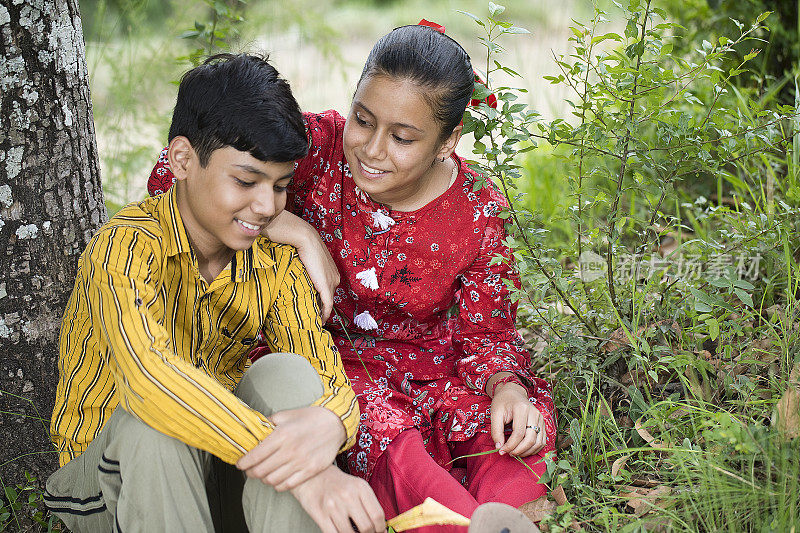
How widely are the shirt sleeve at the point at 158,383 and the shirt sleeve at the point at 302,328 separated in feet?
0.95

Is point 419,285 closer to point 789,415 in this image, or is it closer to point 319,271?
point 319,271

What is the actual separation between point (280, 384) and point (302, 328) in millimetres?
234

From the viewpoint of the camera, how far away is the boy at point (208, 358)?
1450 millimetres

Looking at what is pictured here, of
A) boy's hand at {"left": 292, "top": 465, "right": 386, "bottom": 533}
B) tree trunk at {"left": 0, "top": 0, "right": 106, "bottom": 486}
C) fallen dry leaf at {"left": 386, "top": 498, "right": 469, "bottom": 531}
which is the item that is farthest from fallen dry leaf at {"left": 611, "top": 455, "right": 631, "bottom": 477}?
tree trunk at {"left": 0, "top": 0, "right": 106, "bottom": 486}

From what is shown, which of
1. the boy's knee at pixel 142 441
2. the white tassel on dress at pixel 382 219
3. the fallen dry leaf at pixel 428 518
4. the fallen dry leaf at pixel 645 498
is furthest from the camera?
the white tassel on dress at pixel 382 219

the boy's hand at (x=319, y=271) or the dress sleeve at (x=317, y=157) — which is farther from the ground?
the dress sleeve at (x=317, y=157)

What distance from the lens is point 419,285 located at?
2.12m

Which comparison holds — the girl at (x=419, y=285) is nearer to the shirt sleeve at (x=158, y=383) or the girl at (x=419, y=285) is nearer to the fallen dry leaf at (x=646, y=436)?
the fallen dry leaf at (x=646, y=436)

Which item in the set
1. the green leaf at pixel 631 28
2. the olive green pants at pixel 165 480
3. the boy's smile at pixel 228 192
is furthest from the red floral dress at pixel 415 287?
the green leaf at pixel 631 28

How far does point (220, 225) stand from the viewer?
1685mm

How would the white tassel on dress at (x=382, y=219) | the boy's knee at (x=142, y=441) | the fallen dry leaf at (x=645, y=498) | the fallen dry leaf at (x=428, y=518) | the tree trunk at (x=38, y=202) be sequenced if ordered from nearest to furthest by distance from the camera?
the boy's knee at (x=142, y=441) → the fallen dry leaf at (x=428, y=518) → the fallen dry leaf at (x=645, y=498) → the tree trunk at (x=38, y=202) → the white tassel on dress at (x=382, y=219)

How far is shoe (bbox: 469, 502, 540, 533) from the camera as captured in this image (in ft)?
4.84

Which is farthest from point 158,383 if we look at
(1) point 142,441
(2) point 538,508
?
(2) point 538,508

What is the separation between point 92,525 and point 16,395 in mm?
520
